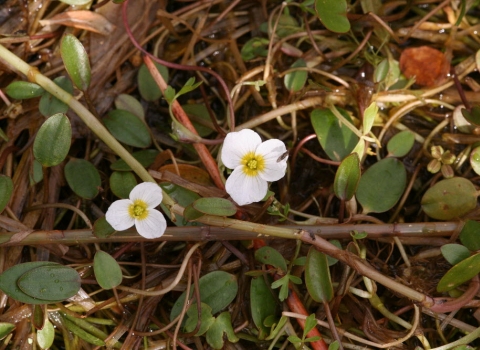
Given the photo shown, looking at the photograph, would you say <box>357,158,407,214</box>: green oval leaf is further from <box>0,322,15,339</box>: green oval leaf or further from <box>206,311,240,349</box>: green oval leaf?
<box>0,322,15,339</box>: green oval leaf

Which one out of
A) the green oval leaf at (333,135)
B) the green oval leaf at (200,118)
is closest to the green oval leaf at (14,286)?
the green oval leaf at (200,118)

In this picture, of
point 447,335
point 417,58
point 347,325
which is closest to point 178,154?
point 347,325

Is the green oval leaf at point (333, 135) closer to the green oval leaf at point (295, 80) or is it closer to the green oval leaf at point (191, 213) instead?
the green oval leaf at point (295, 80)

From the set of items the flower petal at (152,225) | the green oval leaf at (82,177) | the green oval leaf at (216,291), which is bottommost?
the green oval leaf at (216,291)

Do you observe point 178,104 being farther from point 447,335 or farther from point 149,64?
point 447,335

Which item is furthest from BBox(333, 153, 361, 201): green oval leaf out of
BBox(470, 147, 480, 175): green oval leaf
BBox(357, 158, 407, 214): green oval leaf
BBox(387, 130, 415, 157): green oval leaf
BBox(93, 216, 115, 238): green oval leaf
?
BBox(93, 216, 115, 238): green oval leaf

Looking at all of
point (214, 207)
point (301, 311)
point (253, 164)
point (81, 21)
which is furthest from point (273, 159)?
point (81, 21)
